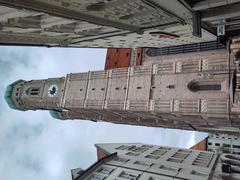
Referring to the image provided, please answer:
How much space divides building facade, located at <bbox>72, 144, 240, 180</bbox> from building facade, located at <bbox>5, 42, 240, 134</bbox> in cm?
473

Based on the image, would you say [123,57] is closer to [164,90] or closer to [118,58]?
[118,58]

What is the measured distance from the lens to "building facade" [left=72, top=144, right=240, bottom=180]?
1480 inches

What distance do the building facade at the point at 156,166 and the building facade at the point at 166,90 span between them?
473cm

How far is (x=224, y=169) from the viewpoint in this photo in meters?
39.2

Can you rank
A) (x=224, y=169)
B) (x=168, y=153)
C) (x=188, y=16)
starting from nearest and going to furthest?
(x=188, y=16), (x=224, y=169), (x=168, y=153)

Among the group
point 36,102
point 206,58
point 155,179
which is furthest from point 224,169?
point 36,102

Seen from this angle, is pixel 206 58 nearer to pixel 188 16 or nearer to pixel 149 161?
pixel 188 16

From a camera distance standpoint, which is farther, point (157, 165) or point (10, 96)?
point (10, 96)

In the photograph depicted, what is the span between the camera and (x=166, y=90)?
109 ft

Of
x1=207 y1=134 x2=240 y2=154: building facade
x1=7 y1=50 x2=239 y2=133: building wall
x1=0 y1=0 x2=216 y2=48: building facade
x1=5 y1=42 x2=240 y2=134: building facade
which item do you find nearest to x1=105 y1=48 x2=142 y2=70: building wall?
x1=5 y1=42 x2=240 y2=134: building facade

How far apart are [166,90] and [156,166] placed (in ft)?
37.5

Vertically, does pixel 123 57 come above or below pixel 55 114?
above

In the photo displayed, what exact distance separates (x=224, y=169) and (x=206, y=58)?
48.0 feet

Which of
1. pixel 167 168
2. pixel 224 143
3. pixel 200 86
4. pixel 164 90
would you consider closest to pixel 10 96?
pixel 167 168
